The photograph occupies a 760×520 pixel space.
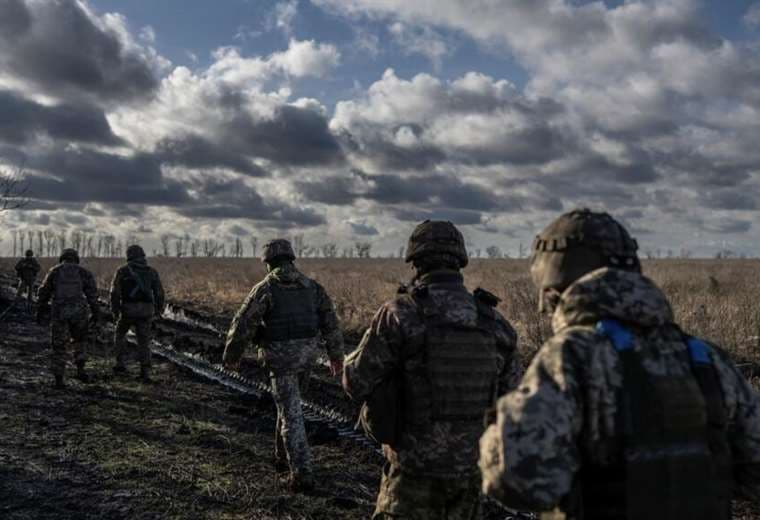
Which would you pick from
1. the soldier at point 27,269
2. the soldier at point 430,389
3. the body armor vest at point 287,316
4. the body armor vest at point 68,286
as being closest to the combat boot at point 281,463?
the body armor vest at point 287,316

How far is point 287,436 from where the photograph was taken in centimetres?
612

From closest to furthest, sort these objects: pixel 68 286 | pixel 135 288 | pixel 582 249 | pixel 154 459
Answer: pixel 582 249 → pixel 154 459 → pixel 68 286 → pixel 135 288

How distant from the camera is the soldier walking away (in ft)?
35.0

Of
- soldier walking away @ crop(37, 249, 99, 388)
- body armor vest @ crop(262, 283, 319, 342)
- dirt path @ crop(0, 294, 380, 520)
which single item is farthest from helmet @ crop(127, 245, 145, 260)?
body armor vest @ crop(262, 283, 319, 342)

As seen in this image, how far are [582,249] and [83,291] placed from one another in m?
10.1

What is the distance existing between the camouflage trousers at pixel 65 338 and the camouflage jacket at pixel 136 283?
0.56 m

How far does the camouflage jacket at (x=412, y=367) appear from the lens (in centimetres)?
362

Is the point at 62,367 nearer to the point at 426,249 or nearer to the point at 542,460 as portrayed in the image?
the point at 426,249

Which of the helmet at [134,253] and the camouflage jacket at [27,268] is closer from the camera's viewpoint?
the helmet at [134,253]

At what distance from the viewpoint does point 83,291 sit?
35.9ft

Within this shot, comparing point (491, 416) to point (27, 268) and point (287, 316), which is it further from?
point (27, 268)

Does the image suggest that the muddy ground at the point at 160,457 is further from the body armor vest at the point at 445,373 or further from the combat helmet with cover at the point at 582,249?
the combat helmet with cover at the point at 582,249

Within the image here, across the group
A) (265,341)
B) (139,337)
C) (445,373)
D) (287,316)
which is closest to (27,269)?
(139,337)

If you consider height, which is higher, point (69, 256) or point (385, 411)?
point (69, 256)
